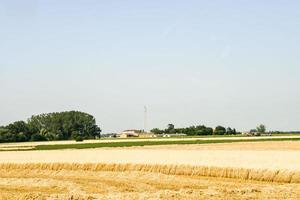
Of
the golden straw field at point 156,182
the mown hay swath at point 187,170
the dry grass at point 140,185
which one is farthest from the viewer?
the mown hay swath at point 187,170

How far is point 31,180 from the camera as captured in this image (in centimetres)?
2659

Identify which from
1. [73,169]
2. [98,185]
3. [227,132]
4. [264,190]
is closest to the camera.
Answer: [264,190]

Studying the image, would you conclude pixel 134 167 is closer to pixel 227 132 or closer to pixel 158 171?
pixel 158 171

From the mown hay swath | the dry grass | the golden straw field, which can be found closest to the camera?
the dry grass

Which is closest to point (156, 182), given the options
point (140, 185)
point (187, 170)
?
point (140, 185)

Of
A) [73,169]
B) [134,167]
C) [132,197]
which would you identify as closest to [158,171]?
[134,167]

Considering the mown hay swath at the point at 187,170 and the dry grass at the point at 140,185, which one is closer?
the dry grass at the point at 140,185

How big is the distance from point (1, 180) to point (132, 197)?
1126 centimetres

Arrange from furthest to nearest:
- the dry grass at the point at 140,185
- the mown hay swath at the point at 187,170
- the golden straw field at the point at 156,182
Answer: the mown hay swath at the point at 187,170, the golden straw field at the point at 156,182, the dry grass at the point at 140,185

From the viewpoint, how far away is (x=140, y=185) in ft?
75.3

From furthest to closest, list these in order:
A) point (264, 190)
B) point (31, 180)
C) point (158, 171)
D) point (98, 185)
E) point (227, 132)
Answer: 1. point (227, 132)
2. point (158, 171)
3. point (31, 180)
4. point (98, 185)
5. point (264, 190)

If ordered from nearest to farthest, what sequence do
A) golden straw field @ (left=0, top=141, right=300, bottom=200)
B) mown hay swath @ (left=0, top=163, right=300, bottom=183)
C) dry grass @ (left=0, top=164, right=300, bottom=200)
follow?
dry grass @ (left=0, top=164, right=300, bottom=200), golden straw field @ (left=0, top=141, right=300, bottom=200), mown hay swath @ (left=0, top=163, right=300, bottom=183)

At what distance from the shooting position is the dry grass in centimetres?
1872

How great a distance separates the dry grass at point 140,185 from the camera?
18.7 m
